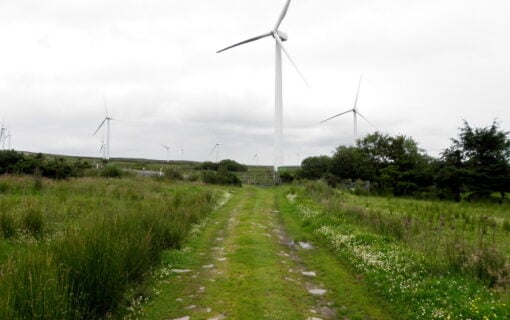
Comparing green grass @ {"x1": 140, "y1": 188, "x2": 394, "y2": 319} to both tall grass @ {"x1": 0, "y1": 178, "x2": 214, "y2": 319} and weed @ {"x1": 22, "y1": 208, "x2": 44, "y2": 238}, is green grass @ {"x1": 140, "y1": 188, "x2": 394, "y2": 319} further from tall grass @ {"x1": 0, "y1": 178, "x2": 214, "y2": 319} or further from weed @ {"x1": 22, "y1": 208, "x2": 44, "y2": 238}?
weed @ {"x1": 22, "y1": 208, "x2": 44, "y2": 238}

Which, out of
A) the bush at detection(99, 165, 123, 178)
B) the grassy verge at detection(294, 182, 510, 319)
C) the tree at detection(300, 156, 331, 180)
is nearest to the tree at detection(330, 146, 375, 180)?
the tree at detection(300, 156, 331, 180)

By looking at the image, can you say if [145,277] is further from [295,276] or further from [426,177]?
[426,177]

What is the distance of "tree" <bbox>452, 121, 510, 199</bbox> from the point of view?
33.8 m

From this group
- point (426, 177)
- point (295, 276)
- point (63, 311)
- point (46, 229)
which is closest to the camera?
point (63, 311)

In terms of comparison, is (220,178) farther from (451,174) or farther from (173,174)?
(451,174)

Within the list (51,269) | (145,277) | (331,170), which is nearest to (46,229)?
(145,277)

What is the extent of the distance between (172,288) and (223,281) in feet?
3.61

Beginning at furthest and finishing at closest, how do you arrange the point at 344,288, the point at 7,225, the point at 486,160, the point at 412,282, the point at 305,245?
the point at 486,160
the point at 305,245
the point at 7,225
the point at 344,288
the point at 412,282

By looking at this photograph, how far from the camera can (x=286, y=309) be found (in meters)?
6.85

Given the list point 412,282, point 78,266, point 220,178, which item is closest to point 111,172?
point 220,178

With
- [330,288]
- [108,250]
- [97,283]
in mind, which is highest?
[108,250]

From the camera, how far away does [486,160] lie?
35.3 metres

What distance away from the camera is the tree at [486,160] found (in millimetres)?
33750

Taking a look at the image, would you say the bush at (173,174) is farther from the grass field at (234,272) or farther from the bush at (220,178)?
the grass field at (234,272)
